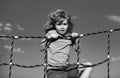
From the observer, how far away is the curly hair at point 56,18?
248 cm

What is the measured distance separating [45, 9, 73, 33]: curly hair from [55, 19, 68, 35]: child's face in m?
0.03

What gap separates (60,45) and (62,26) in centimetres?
15

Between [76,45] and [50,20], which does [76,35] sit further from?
[50,20]

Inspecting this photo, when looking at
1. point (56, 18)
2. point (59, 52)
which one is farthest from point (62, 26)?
point (59, 52)

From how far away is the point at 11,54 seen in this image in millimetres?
2457

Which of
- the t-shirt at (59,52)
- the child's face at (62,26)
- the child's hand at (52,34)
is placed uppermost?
the child's face at (62,26)

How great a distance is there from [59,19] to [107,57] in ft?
1.66

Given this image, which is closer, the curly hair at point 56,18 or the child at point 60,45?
the child at point 60,45

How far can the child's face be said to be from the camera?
2.44m

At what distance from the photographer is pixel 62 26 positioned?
2436 mm

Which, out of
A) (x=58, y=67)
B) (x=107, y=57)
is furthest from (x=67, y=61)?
(x=107, y=57)

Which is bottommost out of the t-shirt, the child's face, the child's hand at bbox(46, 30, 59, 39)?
the t-shirt

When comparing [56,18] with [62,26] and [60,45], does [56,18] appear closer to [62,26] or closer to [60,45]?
[62,26]

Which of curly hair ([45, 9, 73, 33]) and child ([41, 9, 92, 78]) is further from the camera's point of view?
curly hair ([45, 9, 73, 33])
